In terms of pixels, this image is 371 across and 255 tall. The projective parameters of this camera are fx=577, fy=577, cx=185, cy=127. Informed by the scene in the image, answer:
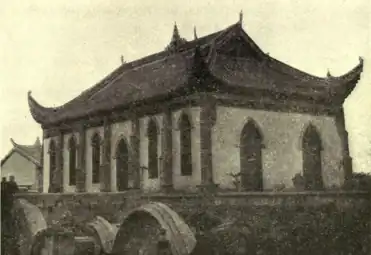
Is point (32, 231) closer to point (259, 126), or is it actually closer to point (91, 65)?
point (91, 65)

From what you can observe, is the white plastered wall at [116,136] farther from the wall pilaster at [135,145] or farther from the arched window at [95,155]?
the arched window at [95,155]

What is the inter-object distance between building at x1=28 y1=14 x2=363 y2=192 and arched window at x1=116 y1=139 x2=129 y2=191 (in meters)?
0.02

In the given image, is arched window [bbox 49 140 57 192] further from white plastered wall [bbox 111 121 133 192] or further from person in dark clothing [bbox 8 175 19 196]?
person in dark clothing [bbox 8 175 19 196]

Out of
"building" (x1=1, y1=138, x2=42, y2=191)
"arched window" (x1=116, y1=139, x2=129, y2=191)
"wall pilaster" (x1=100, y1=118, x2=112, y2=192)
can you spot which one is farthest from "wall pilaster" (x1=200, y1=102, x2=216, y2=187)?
"building" (x1=1, y1=138, x2=42, y2=191)

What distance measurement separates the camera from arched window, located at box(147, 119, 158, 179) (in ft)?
32.3

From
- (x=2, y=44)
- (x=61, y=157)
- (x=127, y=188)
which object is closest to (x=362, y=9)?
(x=2, y=44)

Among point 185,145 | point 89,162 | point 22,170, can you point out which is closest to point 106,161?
point 89,162

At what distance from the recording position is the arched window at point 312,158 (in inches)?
394

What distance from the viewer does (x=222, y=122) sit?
931cm

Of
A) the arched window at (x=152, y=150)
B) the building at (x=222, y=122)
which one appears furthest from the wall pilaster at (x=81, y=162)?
the arched window at (x=152, y=150)

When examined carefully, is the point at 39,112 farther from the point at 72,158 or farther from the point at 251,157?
the point at 251,157

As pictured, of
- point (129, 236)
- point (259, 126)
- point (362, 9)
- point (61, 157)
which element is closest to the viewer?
point (362, 9)

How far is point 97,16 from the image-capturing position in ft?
24.5

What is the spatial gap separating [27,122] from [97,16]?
239 centimetres
